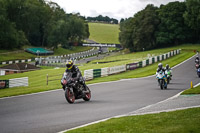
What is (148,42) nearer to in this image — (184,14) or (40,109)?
(184,14)

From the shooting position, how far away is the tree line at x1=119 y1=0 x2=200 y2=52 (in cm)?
9912

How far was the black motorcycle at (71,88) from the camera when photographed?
14.5 meters

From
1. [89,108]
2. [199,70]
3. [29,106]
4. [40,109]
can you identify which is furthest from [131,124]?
[199,70]

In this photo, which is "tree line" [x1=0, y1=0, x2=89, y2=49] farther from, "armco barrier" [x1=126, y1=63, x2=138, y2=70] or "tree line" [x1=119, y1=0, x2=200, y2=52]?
"armco barrier" [x1=126, y1=63, x2=138, y2=70]

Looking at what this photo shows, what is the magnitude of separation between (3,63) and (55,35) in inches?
1536

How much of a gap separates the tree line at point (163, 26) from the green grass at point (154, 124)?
8942 centimetres

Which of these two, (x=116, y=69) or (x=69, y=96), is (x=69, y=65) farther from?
(x=116, y=69)

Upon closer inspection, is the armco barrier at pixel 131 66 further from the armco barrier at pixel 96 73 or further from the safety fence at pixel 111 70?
the armco barrier at pixel 96 73

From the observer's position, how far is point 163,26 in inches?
4035

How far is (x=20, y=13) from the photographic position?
354 ft

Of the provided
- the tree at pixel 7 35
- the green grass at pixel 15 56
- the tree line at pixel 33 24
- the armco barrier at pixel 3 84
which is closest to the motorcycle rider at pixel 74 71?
the armco barrier at pixel 3 84

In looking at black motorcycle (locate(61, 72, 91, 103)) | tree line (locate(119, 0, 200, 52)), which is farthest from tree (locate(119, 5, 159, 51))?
black motorcycle (locate(61, 72, 91, 103))

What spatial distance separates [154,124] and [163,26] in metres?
96.7

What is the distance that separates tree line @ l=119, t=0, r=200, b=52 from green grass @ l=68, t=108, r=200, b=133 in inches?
→ 3521
